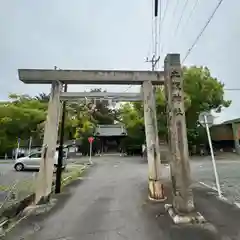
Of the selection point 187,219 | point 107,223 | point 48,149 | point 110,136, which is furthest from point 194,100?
point 107,223

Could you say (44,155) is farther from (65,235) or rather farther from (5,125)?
(5,125)

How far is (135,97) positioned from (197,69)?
77.3 ft

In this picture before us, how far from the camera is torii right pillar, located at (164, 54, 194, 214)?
6324 millimetres

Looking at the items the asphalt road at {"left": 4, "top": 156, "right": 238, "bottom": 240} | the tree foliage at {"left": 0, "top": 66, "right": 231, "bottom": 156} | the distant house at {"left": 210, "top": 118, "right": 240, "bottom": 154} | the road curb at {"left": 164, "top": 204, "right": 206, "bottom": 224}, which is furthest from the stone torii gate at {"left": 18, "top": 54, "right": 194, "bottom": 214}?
the distant house at {"left": 210, "top": 118, "right": 240, "bottom": 154}

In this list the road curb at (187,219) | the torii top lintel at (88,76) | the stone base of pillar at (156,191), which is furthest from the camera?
the torii top lintel at (88,76)

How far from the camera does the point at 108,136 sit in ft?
142

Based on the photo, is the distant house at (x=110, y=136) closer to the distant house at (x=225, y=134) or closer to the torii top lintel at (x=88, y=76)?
the distant house at (x=225, y=134)

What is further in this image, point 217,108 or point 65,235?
point 217,108

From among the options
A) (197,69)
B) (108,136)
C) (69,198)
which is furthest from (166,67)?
(108,136)

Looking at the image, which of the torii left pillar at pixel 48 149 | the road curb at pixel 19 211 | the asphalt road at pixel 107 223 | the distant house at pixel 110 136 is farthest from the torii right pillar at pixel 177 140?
the distant house at pixel 110 136

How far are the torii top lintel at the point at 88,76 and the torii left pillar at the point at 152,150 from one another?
1.09 feet

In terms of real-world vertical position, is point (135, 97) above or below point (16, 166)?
above

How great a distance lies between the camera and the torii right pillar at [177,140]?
249 inches

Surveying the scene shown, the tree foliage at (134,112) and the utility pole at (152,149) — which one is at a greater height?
the tree foliage at (134,112)
